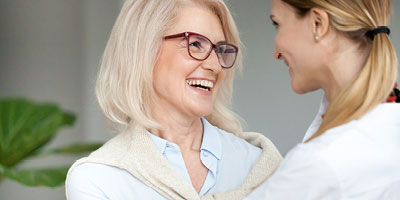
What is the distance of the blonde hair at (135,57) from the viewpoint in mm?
2049

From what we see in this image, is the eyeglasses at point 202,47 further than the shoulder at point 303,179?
Yes

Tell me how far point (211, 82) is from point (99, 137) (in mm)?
2722

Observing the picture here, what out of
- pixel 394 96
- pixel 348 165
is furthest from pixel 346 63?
pixel 348 165

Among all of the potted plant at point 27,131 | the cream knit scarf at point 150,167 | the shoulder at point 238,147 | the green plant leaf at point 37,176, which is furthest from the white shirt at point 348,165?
the potted plant at point 27,131

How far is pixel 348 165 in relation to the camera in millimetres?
1354

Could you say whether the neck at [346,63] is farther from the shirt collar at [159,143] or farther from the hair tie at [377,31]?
the shirt collar at [159,143]

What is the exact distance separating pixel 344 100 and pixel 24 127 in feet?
8.93

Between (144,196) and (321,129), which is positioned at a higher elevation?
(321,129)

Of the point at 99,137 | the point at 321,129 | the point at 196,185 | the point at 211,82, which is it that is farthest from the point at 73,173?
the point at 99,137

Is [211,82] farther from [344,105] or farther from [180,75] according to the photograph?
[344,105]

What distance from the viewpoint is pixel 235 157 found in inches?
86.0

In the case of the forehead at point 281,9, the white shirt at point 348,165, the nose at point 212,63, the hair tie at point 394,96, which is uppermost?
the forehead at point 281,9

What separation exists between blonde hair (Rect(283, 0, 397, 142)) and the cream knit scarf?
0.58m

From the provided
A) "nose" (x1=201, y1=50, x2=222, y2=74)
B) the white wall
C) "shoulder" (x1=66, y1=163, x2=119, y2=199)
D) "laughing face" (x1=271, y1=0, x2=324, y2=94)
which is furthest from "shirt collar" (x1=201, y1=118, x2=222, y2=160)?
the white wall
